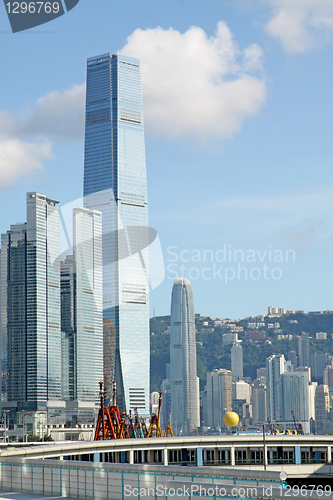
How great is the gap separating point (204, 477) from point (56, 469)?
816 centimetres

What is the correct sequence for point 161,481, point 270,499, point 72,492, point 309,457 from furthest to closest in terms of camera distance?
1. point 309,457
2. point 72,492
3. point 161,481
4. point 270,499

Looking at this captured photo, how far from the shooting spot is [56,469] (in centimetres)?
3347

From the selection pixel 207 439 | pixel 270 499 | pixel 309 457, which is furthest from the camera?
pixel 309 457

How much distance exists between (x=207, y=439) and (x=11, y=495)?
51951 mm

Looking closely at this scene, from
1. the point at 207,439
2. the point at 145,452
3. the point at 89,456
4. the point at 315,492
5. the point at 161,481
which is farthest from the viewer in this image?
the point at 207,439

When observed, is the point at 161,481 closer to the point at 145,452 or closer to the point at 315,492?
the point at 315,492

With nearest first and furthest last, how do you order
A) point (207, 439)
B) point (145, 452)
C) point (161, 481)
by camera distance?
point (161, 481) < point (145, 452) < point (207, 439)

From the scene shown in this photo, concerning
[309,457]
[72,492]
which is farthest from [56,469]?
[309,457]

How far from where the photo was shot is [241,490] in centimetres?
2633

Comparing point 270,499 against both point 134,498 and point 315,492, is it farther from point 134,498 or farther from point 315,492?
point 134,498

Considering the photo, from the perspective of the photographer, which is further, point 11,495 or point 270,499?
point 11,495

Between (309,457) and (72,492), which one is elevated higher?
(72,492)

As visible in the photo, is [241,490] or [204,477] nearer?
[241,490]

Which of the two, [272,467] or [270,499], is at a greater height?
[270,499]
